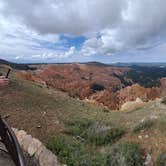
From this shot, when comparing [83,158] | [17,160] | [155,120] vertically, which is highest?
[17,160]

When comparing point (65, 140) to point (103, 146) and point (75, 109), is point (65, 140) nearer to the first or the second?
point (103, 146)

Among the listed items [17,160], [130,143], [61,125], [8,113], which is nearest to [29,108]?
[8,113]

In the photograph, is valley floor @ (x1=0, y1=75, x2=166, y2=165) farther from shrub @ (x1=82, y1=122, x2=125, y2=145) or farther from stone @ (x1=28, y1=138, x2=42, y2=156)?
stone @ (x1=28, y1=138, x2=42, y2=156)

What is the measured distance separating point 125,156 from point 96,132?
1.39 meters

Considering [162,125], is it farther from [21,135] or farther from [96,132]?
[21,135]

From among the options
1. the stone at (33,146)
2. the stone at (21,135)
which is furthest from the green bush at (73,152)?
the stone at (21,135)

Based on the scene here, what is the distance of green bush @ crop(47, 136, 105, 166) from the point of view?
6.58 metres

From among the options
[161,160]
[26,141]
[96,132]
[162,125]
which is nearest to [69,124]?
[96,132]

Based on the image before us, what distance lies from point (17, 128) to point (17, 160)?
407 centimetres

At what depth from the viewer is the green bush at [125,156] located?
21.2 ft

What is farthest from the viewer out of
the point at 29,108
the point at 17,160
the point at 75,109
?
the point at 75,109

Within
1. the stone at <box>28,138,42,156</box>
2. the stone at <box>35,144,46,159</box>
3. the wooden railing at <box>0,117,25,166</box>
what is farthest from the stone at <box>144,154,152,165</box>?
the wooden railing at <box>0,117,25,166</box>

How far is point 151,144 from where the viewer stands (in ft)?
22.9

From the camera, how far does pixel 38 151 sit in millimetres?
6672
